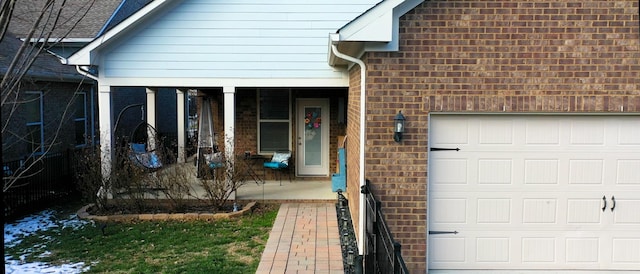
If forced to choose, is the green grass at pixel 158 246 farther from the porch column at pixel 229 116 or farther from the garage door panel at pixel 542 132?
the garage door panel at pixel 542 132

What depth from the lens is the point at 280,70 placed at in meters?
10.2

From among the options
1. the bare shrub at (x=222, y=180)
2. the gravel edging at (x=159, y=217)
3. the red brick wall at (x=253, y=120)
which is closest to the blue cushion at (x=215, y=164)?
the bare shrub at (x=222, y=180)

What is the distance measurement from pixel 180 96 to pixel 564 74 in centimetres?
1201

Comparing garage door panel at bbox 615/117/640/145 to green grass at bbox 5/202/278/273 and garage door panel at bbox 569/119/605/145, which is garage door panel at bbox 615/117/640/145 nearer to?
garage door panel at bbox 569/119/605/145

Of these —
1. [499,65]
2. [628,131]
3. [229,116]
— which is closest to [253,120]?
[229,116]

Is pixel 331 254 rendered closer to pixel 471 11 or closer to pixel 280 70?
pixel 471 11

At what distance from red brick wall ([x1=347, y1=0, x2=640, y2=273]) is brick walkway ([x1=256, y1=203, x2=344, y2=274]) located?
1.36 metres

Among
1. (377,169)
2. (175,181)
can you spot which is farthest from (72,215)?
(377,169)

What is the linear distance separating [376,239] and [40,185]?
7.92 metres

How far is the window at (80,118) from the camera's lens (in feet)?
45.6

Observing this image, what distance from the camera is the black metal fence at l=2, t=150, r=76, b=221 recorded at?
9.24 metres

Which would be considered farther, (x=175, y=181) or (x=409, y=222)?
(x=175, y=181)

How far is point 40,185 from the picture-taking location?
408 inches

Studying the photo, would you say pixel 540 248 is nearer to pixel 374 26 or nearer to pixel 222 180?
pixel 374 26
